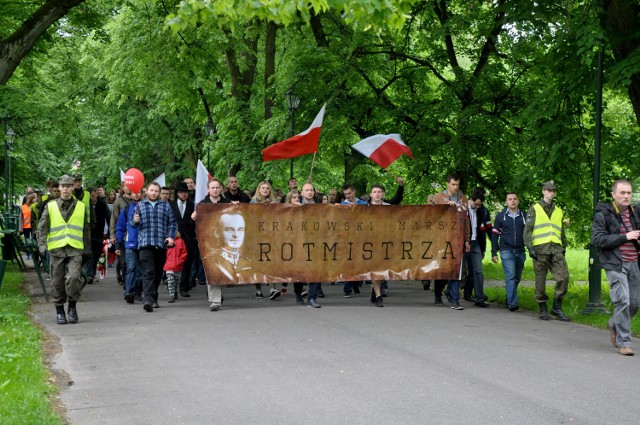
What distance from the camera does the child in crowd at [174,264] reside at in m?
15.4

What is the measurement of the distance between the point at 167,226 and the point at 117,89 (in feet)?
64.7

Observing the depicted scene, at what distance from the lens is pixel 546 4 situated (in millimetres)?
15430

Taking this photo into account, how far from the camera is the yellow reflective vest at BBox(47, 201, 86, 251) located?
41.2 ft

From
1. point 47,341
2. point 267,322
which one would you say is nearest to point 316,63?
point 267,322

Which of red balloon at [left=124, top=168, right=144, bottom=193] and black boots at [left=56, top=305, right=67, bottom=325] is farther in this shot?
red balloon at [left=124, top=168, right=144, bottom=193]

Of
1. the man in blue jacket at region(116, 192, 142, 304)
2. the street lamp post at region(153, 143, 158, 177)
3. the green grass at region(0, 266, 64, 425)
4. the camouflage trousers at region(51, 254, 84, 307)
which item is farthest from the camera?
the street lamp post at region(153, 143, 158, 177)

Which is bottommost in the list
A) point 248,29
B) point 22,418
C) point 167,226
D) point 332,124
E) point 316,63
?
point 22,418

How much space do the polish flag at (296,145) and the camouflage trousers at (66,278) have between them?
4.08 metres

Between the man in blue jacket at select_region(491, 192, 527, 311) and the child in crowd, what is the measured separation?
522 cm

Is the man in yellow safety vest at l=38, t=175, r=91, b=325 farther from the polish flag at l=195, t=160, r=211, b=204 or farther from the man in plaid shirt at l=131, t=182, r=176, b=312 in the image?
the polish flag at l=195, t=160, r=211, b=204

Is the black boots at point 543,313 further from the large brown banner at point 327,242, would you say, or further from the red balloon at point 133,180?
the red balloon at point 133,180

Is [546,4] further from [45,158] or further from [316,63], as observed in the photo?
[45,158]

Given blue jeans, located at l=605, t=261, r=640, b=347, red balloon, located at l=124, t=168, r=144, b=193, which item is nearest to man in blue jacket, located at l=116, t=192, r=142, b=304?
red balloon, located at l=124, t=168, r=144, b=193

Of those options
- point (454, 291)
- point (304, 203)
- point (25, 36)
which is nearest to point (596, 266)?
point (454, 291)
